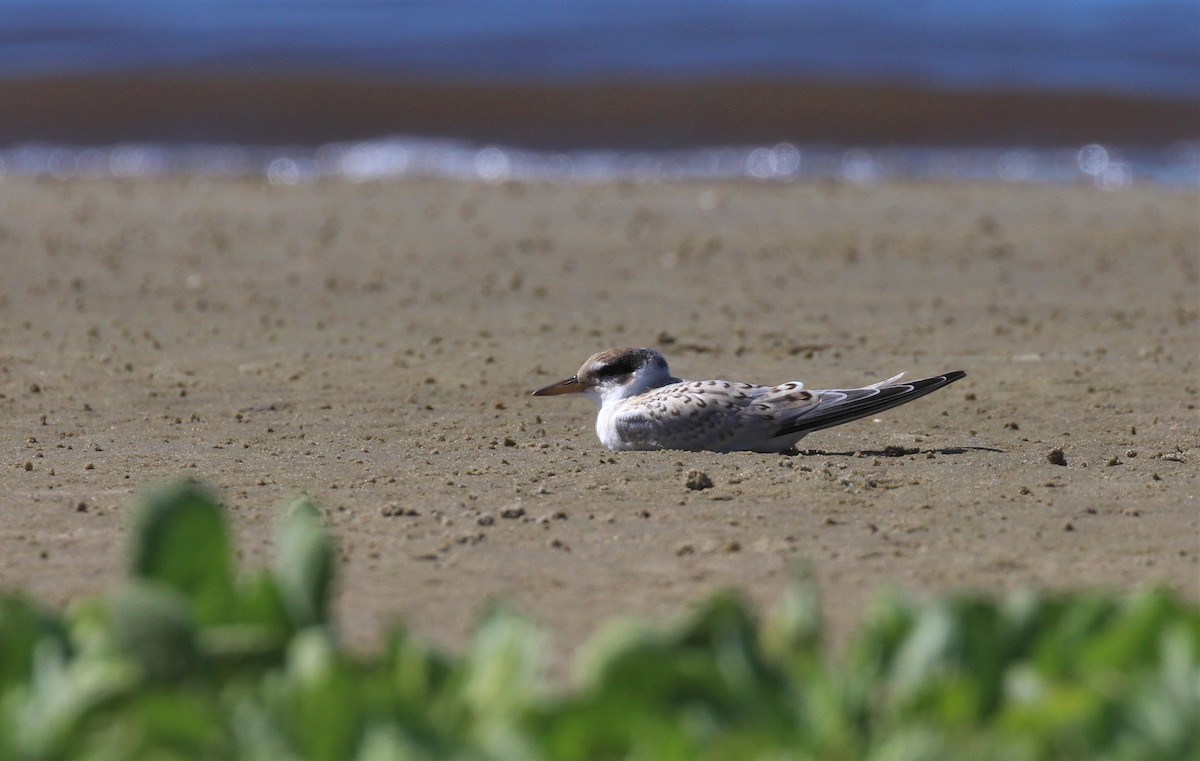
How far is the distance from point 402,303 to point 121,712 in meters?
6.63

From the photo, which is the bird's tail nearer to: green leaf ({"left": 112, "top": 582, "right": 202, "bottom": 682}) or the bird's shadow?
the bird's shadow

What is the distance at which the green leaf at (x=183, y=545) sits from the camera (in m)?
3.07

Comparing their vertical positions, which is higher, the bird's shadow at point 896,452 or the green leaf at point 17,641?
the green leaf at point 17,641

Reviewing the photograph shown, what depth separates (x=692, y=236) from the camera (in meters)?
11.3

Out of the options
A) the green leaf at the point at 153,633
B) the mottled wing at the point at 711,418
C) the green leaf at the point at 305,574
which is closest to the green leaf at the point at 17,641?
the green leaf at the point at 153,633

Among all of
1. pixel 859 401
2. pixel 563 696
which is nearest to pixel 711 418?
pixel 859 401

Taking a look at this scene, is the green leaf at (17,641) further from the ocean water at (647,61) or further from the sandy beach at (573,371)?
the ocean water at (647,61)

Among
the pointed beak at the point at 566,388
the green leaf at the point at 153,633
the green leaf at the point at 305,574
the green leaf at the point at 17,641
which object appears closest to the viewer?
the green leaf at the point at 153,633

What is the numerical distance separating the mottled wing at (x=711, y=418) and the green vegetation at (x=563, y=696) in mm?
2739

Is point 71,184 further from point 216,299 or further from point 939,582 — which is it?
point 939,582

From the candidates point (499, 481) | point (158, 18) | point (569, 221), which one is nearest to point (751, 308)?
point (569, 221)

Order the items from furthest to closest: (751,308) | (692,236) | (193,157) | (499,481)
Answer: (193,157) < (692,236) < (751,308) < (499,481)

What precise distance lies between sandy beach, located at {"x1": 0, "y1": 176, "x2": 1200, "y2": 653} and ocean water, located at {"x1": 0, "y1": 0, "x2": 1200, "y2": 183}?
9.96 feet

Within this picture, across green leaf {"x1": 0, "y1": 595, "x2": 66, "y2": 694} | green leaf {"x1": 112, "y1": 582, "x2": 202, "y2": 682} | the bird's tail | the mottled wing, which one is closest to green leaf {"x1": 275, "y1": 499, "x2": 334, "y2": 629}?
green leaf {"x1": 112, "y1": 582, "x2": 202, "y2": 682}
